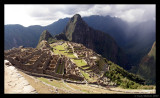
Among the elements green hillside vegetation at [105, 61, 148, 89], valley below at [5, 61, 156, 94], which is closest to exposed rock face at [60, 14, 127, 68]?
green hillside vegetation at [105, 61, 148, 89]

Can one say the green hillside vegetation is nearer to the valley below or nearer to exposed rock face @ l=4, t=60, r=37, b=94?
the valley below

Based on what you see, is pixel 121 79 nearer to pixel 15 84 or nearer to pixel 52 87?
pixel 52 87

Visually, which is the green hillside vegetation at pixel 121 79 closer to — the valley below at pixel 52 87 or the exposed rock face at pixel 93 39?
the valley below at pixel 52 87

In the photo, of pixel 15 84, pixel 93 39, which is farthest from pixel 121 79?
pixel 93 39

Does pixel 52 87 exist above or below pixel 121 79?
above

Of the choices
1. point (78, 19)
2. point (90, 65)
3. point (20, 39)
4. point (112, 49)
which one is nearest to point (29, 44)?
point (20, 39)

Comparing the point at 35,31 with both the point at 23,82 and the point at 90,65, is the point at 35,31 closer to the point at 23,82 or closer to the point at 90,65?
the point at 90,65

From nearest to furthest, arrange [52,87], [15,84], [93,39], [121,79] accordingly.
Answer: [15,84] < [52,87] < [121,79] < [93,39]

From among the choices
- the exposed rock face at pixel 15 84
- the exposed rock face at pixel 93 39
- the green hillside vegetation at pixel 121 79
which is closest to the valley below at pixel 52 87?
the exposed rock face at pixel 15 84
